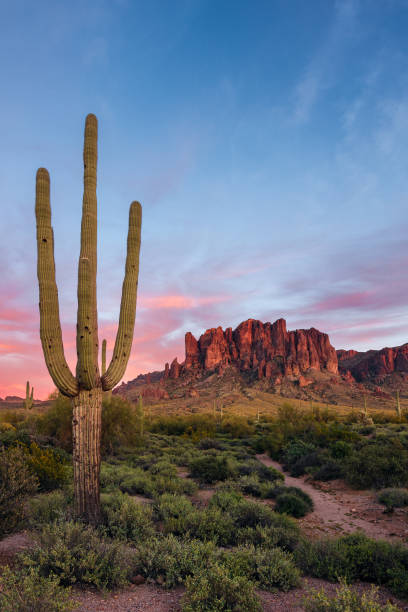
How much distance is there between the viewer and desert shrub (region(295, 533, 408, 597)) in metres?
5.52

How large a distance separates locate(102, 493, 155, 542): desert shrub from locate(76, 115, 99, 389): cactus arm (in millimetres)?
2697

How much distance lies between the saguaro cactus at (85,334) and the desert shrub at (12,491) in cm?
97

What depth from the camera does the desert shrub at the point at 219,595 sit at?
3986mm

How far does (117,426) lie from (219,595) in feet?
57.1

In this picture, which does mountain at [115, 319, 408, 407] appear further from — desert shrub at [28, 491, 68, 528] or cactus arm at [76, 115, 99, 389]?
cactus arm at [76, 115, 99, 389]

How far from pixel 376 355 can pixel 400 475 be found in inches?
5037

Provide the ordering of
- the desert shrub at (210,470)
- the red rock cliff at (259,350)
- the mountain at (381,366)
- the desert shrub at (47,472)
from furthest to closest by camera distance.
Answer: the mountain at (381,366), the red rock cliff at (259,350), the desert shrub at (210,470), the desert shrub at (47,472)

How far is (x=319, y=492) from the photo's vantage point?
1330cm

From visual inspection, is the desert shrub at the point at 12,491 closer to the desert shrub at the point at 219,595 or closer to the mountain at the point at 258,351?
the desert shrub at the point at 219,595

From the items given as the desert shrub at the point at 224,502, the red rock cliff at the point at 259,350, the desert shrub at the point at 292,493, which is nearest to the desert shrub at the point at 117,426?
the desert shrub at the point at 292,493

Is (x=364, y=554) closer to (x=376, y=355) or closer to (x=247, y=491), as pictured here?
(x=247, y=491)

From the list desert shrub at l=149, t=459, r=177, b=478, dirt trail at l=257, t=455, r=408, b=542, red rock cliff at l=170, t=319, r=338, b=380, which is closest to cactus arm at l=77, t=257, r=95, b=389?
dirt trail at l=257, t=455, r=408, b=542

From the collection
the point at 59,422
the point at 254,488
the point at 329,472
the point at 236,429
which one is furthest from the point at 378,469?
the point at 236,429

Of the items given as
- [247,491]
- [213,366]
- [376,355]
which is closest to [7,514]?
[247,491]
